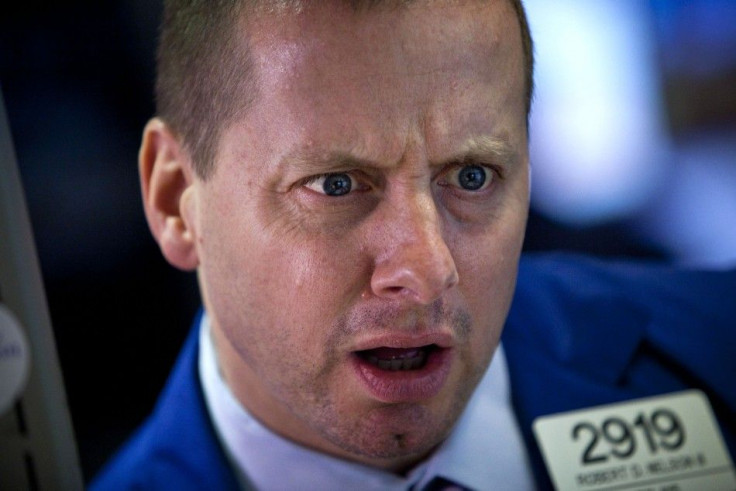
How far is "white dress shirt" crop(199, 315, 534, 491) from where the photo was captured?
1299 mm

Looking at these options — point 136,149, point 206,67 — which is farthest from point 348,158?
point 136,149

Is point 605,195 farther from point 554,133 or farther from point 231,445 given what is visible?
point 231,445

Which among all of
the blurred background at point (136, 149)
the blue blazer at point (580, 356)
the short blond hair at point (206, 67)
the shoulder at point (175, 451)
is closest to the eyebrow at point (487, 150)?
the short blond hair at point (206, 67)

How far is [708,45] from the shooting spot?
163 cm

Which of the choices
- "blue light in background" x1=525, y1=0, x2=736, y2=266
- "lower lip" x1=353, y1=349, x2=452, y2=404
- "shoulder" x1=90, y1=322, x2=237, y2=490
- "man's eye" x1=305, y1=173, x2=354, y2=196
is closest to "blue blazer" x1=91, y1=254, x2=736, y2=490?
"shoulder" x1=90, y1=322, x2=237, y2=490

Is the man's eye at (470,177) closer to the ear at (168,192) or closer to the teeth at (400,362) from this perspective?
the teeth at (400,362)

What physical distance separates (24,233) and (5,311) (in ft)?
0.35

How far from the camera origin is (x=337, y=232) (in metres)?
1.14

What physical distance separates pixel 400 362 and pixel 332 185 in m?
0.27

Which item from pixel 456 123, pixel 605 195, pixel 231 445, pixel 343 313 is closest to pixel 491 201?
pixel 456 123

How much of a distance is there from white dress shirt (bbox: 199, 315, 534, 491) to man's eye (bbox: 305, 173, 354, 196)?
0.35 m

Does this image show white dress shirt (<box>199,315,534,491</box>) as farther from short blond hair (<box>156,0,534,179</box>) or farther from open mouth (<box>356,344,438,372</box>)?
short blond hair (<box>156,0,534,179</box>)

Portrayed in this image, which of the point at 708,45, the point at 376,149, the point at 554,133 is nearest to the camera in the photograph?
the point at 376,149

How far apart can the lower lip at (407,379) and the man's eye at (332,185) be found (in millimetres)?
223
